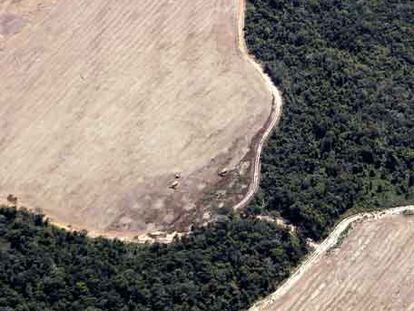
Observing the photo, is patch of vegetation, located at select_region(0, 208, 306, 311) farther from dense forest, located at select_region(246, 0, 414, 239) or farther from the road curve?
dense forest, located at select_region(246, 0, 414, 239)

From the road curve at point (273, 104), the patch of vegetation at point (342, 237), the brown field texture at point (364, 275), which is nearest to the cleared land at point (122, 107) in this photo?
the road curve at point (273, 104)

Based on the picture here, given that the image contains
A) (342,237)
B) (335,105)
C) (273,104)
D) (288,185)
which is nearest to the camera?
(342,237)

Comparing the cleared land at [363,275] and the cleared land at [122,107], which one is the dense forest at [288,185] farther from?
the cleared land at [122,107]

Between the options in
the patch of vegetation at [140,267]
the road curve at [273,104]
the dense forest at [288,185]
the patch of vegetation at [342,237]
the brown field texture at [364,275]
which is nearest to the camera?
the patch of vegetation at [140,267]

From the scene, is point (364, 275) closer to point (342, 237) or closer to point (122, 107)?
point (342, 237)

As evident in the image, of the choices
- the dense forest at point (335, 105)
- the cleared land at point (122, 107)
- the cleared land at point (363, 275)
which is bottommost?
the cleared land at point (363, 275)

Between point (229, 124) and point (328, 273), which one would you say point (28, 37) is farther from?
point (328, 273)

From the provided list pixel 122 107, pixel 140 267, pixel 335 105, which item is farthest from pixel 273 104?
pixel 140 267
